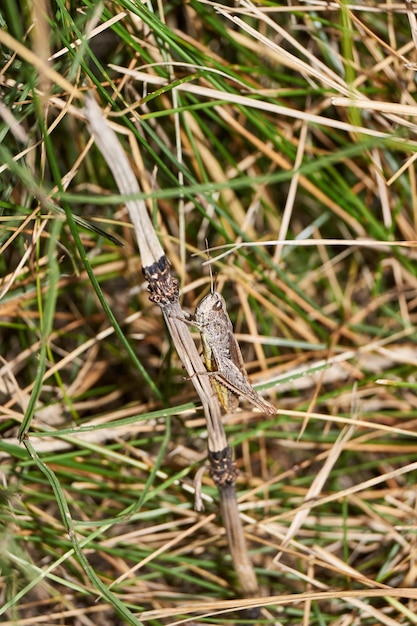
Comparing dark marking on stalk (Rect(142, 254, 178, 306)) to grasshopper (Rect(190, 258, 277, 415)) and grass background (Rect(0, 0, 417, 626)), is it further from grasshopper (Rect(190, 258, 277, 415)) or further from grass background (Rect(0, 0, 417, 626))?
grass background (Rect(0, 0, 417, 626))

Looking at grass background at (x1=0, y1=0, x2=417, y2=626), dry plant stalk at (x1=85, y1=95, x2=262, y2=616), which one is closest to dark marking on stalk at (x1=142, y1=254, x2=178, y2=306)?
dry plant stalk at (x1=85, y1=95, x2=262, y2=616)

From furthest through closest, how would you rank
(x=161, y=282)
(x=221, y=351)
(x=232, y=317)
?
(x=232, y=317) < (x=221, y=351) < (x=161, y=282)

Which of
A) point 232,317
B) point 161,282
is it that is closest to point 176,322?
point 161,282

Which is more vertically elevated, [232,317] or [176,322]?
[176,322]

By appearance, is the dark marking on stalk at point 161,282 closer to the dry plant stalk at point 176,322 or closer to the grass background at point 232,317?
the dry plant stalk at point 176,322

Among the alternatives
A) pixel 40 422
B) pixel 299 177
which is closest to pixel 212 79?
pixel 299 177

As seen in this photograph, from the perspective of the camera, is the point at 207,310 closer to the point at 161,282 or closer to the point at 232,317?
the point at 161,282
